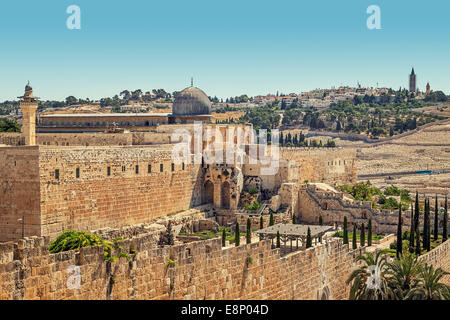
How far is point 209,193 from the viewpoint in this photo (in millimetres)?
39688

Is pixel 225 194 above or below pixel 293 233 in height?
above

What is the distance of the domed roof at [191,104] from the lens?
44250mm

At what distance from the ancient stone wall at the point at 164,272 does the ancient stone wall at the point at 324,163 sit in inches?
1005

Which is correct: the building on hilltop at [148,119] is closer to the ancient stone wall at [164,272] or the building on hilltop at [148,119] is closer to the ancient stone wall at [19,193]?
the ancient stone wall at [19,193]

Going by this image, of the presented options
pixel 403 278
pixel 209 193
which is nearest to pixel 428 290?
pixel 403 278

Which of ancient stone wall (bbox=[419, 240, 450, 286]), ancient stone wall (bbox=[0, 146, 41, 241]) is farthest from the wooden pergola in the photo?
ancient stone wall (bbox=[0, 146, 41, 241])

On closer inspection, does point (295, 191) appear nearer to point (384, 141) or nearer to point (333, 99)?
point (384, 141)

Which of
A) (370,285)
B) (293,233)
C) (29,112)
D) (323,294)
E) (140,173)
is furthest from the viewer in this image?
(140,173)

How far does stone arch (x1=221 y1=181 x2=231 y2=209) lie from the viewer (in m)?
39.1

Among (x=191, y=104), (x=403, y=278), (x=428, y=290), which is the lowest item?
(x=428, y=290)

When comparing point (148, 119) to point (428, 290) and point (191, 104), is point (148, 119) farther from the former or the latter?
point (428, 290)

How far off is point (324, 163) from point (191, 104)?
11.5m

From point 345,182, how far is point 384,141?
1391 inches
